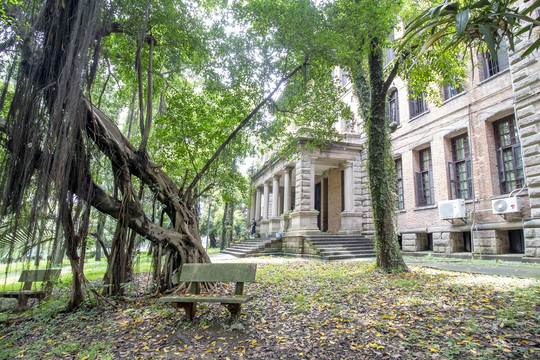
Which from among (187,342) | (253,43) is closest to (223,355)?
(187,342)

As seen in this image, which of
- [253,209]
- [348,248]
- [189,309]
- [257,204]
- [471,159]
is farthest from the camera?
[253,209]

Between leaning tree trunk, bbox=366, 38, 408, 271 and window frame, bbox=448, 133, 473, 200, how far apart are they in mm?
5556

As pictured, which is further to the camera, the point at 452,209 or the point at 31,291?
the point at 452,209

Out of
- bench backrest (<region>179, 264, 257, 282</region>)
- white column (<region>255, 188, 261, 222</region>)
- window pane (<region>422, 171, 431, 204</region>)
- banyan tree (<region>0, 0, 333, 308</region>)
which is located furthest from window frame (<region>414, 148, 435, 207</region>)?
white column (<region>255, 188, 261, 222</region>)

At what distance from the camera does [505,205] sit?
9.66 m

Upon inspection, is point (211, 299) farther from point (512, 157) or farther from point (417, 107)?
point (417, 107)

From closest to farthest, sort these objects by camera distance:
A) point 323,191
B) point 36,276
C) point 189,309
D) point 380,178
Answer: point 189,309, point 36,276, point 380,178, point 323,191

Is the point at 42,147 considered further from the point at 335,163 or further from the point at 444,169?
the point at 335,163

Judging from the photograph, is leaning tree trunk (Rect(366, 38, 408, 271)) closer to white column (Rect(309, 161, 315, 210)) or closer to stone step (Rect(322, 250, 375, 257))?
stone step (Rect(322, 250, 375, 257))

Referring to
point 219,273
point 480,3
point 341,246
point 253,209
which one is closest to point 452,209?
point 341,246

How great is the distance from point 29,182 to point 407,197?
1435 cm

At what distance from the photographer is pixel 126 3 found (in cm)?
580

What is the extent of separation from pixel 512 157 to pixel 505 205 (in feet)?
6.22

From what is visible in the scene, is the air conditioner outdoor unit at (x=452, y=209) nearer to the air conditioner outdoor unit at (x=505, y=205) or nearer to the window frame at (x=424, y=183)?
the air conditioner outdoor unit at (x=505, y=205)
